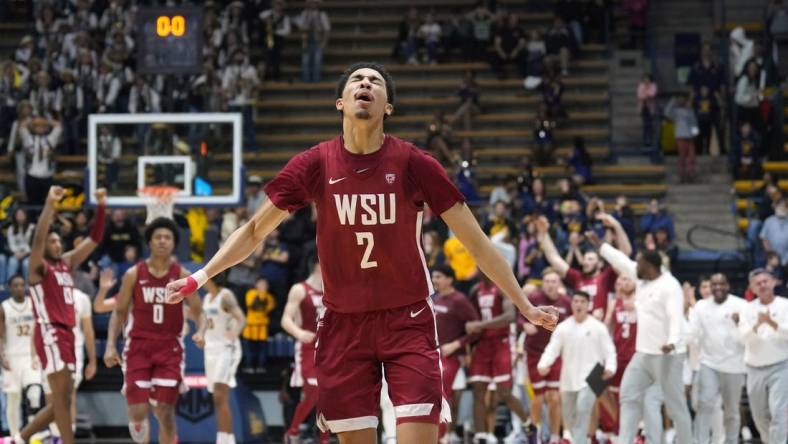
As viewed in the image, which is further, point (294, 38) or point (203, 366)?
point (294, 38)

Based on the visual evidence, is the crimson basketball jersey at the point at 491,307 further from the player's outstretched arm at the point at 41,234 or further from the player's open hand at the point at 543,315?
the player's open hand at the point at 543,315

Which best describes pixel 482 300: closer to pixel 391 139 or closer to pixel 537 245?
pixel 537 245

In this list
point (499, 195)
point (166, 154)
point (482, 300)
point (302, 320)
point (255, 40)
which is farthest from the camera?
point (255, 40)

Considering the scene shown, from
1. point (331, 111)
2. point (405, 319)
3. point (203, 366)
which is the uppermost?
point (331, 111)

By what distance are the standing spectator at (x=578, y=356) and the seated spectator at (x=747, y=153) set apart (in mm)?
9908

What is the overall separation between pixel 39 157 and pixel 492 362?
33.8 ft

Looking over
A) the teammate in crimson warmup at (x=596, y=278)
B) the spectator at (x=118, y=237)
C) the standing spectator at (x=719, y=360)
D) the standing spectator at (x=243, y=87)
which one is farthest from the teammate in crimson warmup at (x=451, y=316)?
the standing spectator at (x=243, y=87)

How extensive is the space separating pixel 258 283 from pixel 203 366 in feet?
6.54

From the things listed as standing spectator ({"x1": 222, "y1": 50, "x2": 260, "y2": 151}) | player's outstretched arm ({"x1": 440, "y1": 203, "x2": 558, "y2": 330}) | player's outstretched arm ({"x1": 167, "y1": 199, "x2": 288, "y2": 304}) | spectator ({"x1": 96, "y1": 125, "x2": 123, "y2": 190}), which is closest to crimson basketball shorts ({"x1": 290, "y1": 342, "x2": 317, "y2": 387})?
spectator ({"x1": 96, "y1": 125, "x2": 123, "y2": 190})

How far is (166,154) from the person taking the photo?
18953mm

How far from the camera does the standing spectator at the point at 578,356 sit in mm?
14961

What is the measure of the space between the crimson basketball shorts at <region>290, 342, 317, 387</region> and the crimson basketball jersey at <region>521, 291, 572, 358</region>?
2.79 m

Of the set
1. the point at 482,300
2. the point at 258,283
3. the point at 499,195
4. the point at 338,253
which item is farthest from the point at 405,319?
the point at 499,195

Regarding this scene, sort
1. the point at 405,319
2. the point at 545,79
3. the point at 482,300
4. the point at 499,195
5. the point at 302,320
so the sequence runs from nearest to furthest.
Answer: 1. the point at 405,319
2. the point at 302,320
3. the point at 482,300
4. the point at 499,195
5. the point at 545,79
